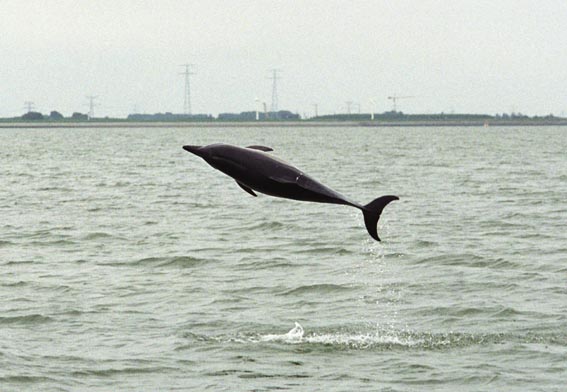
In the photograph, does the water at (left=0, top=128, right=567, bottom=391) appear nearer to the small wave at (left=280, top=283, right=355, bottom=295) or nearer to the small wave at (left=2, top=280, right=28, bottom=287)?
the small wave at (left=280, top=283, right=355, bottom=295)

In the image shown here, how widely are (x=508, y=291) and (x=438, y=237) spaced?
10.2 meters

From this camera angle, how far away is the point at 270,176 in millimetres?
9656

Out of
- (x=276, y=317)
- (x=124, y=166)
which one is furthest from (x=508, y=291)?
(x=124, y=166)

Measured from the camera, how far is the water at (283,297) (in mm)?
19344

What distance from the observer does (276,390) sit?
59.4 ft

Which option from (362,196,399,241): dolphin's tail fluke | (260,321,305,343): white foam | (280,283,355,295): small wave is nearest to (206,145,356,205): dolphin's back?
(362,196,399,241): dolphin's tail fluke

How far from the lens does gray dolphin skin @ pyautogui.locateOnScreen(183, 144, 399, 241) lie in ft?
31.5

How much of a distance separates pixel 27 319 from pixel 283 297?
238 inches

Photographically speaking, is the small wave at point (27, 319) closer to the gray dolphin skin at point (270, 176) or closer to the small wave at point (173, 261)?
the small wave at point (173, 261)

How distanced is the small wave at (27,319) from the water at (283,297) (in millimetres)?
76

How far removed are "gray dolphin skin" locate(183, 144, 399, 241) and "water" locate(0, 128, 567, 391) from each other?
29.4 feet

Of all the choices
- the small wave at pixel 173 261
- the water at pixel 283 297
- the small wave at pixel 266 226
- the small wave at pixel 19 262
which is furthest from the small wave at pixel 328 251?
the small wave at pixel 19 262

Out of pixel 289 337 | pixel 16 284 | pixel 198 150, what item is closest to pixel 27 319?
pixel 16 284

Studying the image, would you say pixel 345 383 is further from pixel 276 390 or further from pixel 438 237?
pixel 438 237
